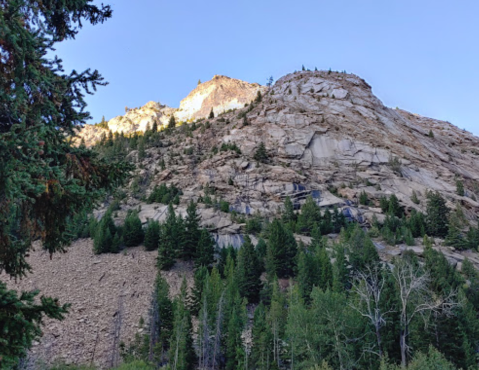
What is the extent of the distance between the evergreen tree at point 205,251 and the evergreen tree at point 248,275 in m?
5.20

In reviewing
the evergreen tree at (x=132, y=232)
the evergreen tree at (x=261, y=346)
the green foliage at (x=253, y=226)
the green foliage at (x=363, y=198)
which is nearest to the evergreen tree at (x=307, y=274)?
the evergreen tree at (x=261, y=346)

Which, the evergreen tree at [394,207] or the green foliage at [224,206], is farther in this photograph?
the evergreen tree at [394,207]

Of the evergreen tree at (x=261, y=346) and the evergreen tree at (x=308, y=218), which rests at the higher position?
the evergreen tree at (x=308, y=218)

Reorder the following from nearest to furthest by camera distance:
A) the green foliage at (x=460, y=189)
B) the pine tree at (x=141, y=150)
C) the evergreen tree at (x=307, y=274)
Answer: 1. the evergreen tree at (x=307, y=274)
2. the green foliage at (x=460, y=189)
3. the pine tree at (x=141, y=150)

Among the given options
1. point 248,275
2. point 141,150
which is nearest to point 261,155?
point 141,150

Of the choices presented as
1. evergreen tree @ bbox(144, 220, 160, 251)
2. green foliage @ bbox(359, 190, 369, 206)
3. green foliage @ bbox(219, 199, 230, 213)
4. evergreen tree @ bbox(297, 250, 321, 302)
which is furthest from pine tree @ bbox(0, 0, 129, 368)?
green foliage @ bbox(359, 190, 369, 206)

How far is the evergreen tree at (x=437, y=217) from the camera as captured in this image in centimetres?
6066

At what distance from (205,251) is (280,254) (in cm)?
971

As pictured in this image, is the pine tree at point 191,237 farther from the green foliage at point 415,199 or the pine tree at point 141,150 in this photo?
the green foliage at point 415,199

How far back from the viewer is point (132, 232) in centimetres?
5494

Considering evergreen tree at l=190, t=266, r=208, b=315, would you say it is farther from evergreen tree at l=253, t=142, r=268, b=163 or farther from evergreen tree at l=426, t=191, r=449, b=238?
evergreen tree at l=253, t=142, r=268, b=163

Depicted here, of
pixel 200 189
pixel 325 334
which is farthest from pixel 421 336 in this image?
pixel 200 189

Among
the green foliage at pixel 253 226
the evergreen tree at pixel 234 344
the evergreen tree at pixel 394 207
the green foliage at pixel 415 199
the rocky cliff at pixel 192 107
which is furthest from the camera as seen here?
the rocky cliff at pixel 192 107

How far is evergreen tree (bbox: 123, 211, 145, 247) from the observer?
5497 cm
